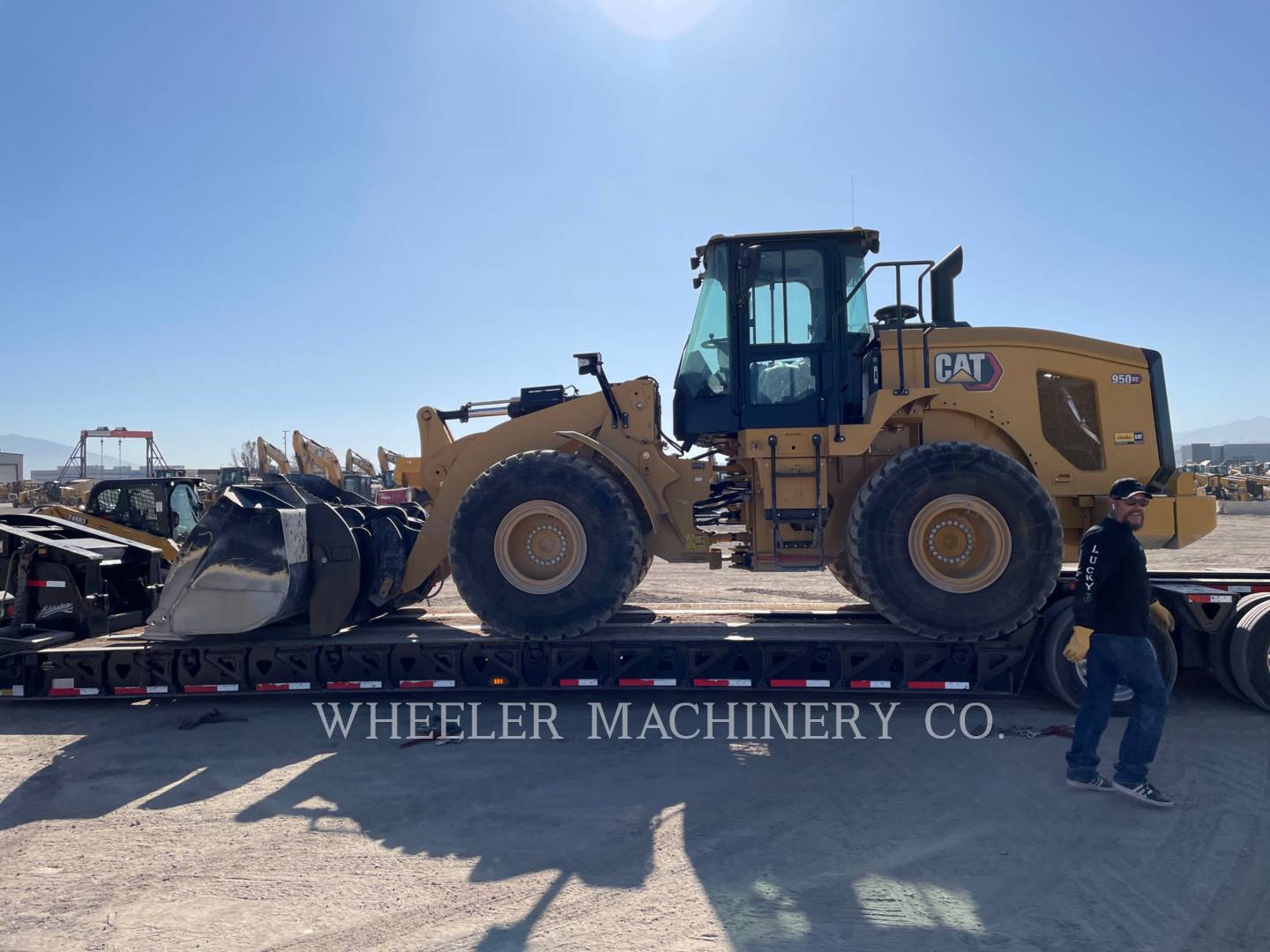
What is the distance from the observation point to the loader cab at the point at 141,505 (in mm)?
10953

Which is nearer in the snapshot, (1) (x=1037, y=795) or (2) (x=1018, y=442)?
(1) (x=1037, y=795)

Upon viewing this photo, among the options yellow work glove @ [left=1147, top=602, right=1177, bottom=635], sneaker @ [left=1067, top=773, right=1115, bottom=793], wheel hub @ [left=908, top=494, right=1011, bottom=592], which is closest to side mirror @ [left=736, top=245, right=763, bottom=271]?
wheel hub @ [left=908, top=494, right=1011, bottom=592]

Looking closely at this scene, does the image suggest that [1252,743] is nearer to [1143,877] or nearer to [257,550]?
[1143,877]

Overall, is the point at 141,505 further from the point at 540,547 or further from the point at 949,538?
the point at 949,538

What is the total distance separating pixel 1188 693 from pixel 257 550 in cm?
733

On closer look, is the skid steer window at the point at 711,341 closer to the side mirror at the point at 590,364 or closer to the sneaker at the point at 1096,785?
the side mirror at the point at 590,364

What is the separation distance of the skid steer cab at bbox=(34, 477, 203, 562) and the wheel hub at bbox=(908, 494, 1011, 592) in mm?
9315

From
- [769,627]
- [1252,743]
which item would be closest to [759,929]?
[769,627]

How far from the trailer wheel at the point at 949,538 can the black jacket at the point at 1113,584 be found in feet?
3.39

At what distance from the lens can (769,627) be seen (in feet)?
21.3

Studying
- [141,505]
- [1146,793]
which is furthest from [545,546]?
[141,505]

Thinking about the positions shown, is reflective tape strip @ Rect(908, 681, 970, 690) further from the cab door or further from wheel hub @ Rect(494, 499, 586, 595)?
wheel hub @ Rect(494, 499, 586, 595)

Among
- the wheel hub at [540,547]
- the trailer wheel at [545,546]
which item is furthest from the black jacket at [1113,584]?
the wheel hub at [540,547]

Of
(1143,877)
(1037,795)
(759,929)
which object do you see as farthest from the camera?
(1037,795)
